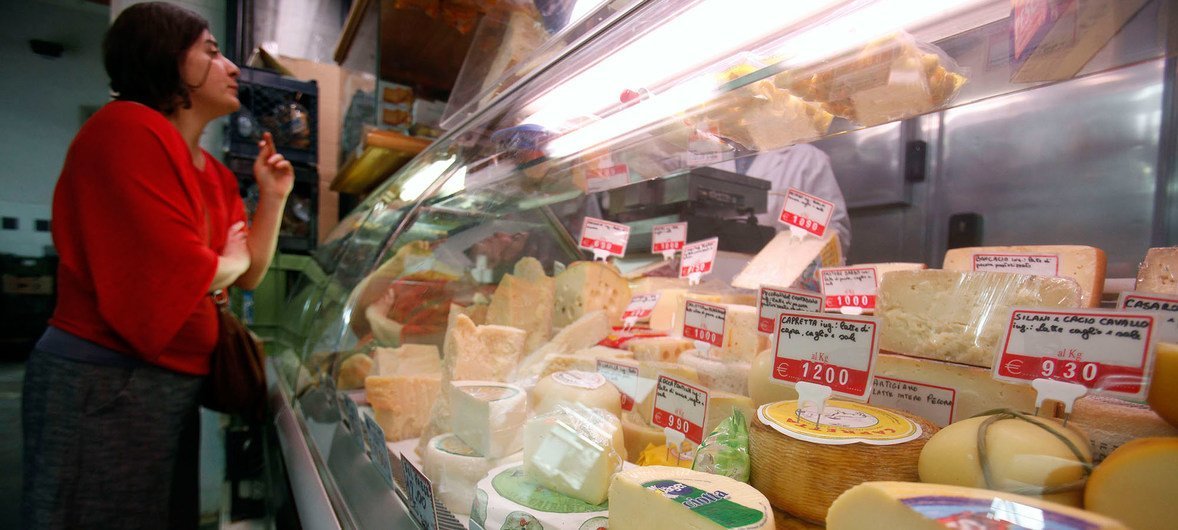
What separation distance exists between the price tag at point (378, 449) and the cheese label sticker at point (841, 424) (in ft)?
2.52

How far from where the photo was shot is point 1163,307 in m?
0.57

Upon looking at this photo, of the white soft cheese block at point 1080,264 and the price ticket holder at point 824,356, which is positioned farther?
the white soft cheese block at point 1080,264


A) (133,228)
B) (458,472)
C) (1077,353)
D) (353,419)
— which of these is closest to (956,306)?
(1077,353)

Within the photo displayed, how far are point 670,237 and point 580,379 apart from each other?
31.3 inches

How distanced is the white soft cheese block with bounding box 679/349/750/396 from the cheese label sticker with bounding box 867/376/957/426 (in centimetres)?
30

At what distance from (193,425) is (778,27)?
85.7 inches

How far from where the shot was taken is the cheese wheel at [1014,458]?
51 cm

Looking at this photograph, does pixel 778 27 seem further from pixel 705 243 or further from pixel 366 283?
pixel 366 283

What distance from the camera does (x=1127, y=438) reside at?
0.60 m

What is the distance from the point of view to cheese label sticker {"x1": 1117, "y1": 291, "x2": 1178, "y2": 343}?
0.56 m

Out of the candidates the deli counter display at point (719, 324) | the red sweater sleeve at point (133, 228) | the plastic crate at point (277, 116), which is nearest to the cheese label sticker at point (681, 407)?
the deli counter display at point (719, 324)

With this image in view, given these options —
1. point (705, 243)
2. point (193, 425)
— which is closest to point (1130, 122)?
point (705, 243)

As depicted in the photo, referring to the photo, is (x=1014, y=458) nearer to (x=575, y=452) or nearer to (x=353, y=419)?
(x=575, y=452)

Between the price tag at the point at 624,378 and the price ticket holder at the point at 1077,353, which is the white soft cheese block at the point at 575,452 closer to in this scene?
the price tag at the point at 624,378
